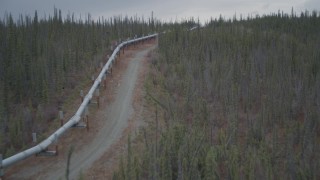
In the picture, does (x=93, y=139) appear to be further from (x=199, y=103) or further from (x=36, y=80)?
(x=36, y=80)

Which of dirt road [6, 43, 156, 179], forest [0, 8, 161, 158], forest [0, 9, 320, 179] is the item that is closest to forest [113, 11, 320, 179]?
forest [0, 9, 320, 179]

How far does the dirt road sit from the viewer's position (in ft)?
53.2

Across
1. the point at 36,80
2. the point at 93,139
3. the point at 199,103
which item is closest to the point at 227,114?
the point at 199,103

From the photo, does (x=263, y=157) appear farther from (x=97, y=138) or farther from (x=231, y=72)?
(x=231, y=72)

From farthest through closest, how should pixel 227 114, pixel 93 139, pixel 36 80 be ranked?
1. pixel 36 80
2. pixel 227 114
3. pixel 93 139

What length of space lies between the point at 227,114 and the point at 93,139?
9.13 metres

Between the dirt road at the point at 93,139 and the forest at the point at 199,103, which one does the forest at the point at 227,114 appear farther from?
the dirt road at the point at 93,139

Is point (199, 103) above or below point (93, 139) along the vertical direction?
above

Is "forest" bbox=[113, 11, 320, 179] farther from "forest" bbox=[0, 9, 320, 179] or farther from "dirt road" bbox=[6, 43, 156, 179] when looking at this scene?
"dirt road" bbox=[6, 43, 156, 179]

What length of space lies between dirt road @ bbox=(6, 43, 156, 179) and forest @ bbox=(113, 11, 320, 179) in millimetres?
1546

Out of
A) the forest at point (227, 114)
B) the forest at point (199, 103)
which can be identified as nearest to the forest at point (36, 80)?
the forest at point (199, 103)

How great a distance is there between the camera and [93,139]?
19391 mm

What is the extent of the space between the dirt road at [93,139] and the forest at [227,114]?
155 cm

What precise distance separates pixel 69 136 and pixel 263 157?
9.91 metres
